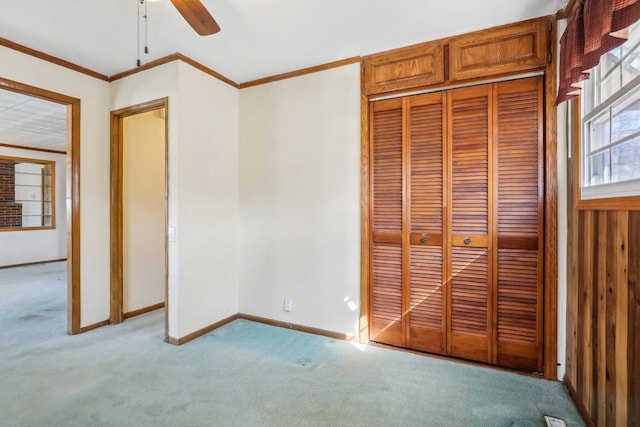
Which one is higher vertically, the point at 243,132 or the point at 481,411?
the point at 243,132

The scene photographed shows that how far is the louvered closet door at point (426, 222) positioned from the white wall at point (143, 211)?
275 cm

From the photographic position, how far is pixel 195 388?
2037 mm

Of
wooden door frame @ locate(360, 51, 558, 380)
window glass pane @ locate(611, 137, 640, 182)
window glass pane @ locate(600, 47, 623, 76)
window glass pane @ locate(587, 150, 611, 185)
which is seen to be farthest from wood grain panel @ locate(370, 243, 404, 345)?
window glass pane @ locate(600, 47, 623, 76)

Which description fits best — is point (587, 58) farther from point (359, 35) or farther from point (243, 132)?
point (243, 132)

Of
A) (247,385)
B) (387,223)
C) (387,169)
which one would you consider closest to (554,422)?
(387,223)

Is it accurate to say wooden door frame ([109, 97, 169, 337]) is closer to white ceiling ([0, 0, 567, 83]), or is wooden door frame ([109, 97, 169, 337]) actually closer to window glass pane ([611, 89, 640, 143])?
white ceiling ([0, 0, 567, 83])

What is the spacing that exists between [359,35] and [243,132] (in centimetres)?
152

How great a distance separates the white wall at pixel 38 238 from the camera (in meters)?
Result: 6.00

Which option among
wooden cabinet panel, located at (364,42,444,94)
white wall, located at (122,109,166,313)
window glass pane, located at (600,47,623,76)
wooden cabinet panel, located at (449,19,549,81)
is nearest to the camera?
window glass pane, located at (600,47,623,76)

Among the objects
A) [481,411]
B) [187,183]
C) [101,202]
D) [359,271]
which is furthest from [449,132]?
[101,202]

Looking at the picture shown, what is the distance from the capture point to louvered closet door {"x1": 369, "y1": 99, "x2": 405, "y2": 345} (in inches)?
103

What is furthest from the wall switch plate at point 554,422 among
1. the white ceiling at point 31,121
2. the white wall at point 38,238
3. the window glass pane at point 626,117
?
the white wall at point 38,238

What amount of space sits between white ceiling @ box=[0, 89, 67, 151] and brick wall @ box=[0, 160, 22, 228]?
2.27 feet

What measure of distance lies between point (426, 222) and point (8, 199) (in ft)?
26.1
